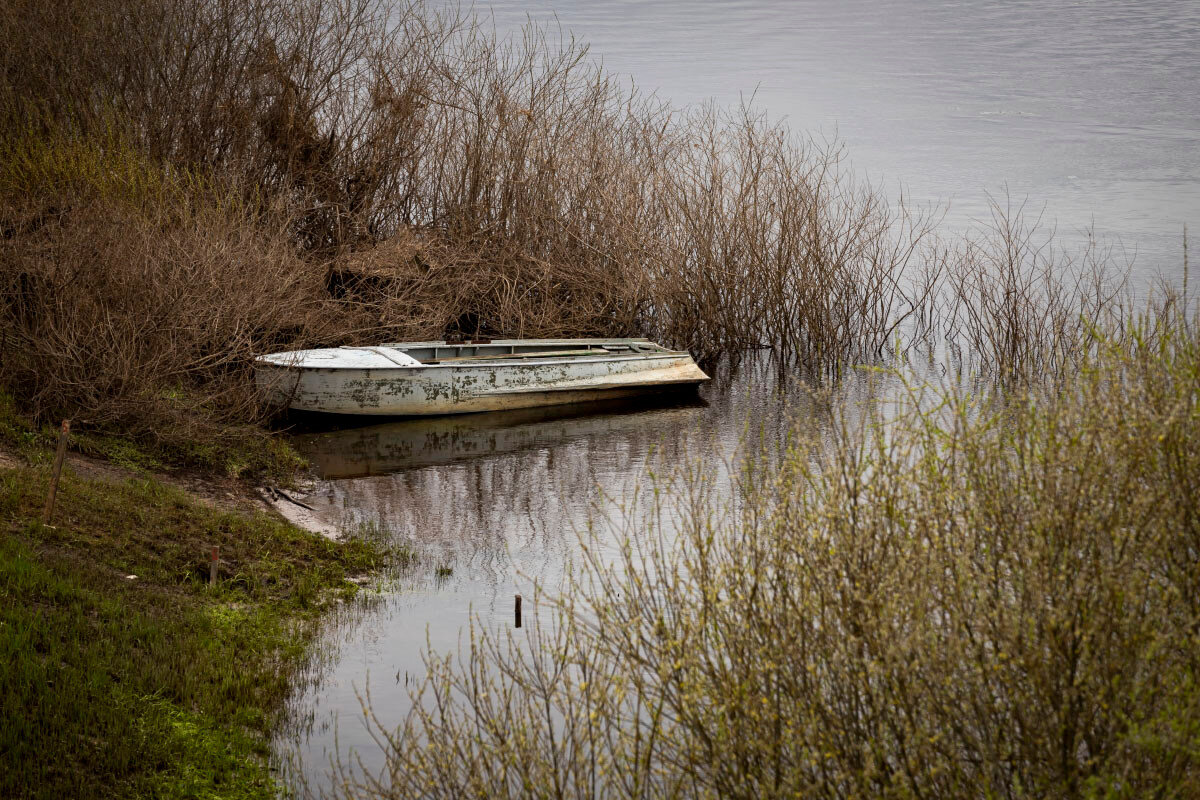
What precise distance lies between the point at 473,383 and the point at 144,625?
1245cm

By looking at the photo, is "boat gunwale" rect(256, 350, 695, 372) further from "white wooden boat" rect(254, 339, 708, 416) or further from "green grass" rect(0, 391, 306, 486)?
"green grass" rect(0, 391, 306, 486)

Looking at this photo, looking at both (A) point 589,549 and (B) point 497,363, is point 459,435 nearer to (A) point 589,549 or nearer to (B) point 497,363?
(B) point 497,363

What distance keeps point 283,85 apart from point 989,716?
2395cm

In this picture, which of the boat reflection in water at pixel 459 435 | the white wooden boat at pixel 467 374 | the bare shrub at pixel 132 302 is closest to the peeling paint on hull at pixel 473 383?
the white wooden boat at pixel 467 374

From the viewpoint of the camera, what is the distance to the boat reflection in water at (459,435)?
1888cm

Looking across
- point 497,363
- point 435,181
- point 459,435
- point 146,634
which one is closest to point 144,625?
point 146,634

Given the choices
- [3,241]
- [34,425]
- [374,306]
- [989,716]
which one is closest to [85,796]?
[989,716]

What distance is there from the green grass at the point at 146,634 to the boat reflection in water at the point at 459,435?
16.4 feet

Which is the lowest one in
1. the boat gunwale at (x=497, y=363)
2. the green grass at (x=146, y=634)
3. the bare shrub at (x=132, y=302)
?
the green grass at (x=146, y=634)

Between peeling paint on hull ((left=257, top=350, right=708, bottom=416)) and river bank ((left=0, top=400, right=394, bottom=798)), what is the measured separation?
5.71 m

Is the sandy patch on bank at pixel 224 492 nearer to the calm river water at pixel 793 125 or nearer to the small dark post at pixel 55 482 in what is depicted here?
the calm river water at pixel 793 125

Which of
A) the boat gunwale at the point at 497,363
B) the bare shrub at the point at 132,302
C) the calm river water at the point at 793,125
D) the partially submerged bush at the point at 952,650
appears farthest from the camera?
the boat gunwale at the point at 497,363

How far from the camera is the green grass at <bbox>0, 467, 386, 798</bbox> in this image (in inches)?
310

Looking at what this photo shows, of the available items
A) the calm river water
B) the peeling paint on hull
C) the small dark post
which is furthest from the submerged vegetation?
the peeling paint on hull
